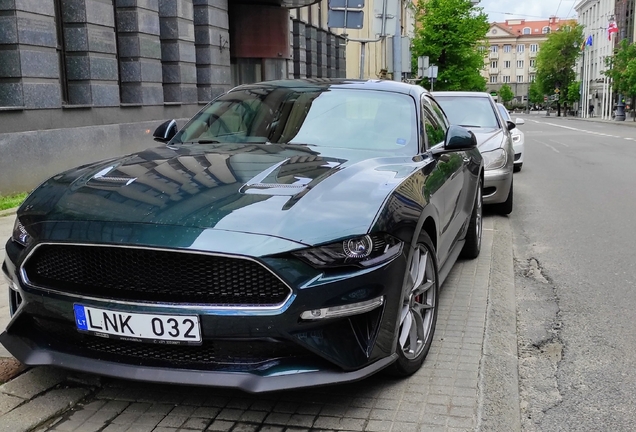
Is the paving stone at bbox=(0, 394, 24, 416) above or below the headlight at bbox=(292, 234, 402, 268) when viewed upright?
below

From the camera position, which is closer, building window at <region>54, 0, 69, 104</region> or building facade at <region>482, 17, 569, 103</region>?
building window at <region>54, 0, 69, 104</region>

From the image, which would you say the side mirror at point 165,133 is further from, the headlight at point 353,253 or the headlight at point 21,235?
the headlight at point 353,253

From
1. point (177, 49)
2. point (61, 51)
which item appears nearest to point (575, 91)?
point (177, 49)

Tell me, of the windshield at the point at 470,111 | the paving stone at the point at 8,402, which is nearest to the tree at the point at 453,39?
the windshield at the point at 470,111

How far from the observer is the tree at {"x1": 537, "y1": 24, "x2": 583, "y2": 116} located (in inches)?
3858

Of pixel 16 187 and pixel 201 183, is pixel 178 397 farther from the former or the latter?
pixel 16 187

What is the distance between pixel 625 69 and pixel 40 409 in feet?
195

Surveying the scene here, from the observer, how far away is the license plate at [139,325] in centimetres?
274

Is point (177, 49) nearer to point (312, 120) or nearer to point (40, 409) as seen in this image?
point (312, 120)

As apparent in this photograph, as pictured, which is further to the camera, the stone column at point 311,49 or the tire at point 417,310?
the stone column at point 311,49

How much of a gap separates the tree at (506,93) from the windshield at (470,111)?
142m

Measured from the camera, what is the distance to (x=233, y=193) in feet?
10.2

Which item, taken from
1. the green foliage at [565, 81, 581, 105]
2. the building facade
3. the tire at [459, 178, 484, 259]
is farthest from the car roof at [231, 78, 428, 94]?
the building facade

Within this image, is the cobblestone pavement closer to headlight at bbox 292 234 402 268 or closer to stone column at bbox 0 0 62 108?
headlight at bbox 292 234 402 268
